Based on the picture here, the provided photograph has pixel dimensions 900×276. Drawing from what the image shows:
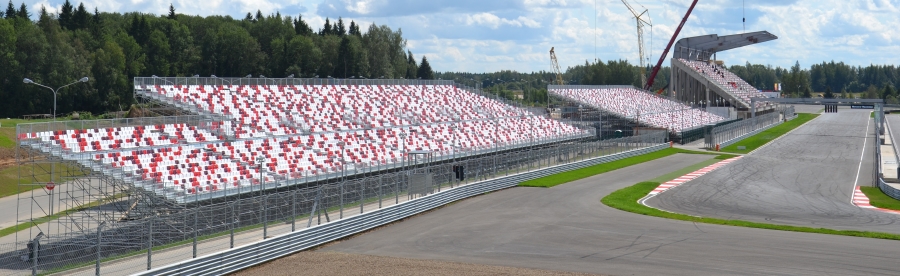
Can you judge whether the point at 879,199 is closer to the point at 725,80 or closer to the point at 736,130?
the point at 736,130

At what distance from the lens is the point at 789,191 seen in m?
38.9

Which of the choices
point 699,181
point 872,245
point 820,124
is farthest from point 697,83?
point 872,245

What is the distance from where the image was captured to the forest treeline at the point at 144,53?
66.9 metres

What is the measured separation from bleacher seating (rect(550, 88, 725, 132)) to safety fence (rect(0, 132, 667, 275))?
37616 mm

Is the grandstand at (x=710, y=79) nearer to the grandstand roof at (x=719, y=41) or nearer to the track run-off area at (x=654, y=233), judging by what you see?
the grandstand roof at (x=719, y=41)

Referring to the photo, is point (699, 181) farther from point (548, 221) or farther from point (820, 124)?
point (820, 124)

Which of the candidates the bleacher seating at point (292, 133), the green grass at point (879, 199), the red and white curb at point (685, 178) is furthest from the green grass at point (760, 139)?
the green grass at point (879, 199)

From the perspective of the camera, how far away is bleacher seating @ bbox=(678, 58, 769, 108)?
106 meters

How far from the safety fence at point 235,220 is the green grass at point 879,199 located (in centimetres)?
1467

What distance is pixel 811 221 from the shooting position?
2916cm

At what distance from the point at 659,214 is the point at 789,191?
1116 cm

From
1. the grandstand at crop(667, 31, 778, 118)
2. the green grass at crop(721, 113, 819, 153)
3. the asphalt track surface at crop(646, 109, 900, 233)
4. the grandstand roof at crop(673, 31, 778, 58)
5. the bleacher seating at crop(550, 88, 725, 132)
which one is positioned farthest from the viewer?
the grandstand roof at crop(673, 31, 778, 58)

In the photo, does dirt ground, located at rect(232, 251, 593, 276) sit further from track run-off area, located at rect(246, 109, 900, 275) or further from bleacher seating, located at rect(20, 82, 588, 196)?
bleacher seating, located at rect(20, 82, 588, 196)

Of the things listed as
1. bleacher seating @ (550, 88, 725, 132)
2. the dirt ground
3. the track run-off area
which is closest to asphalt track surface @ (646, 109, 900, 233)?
the track run-off area
